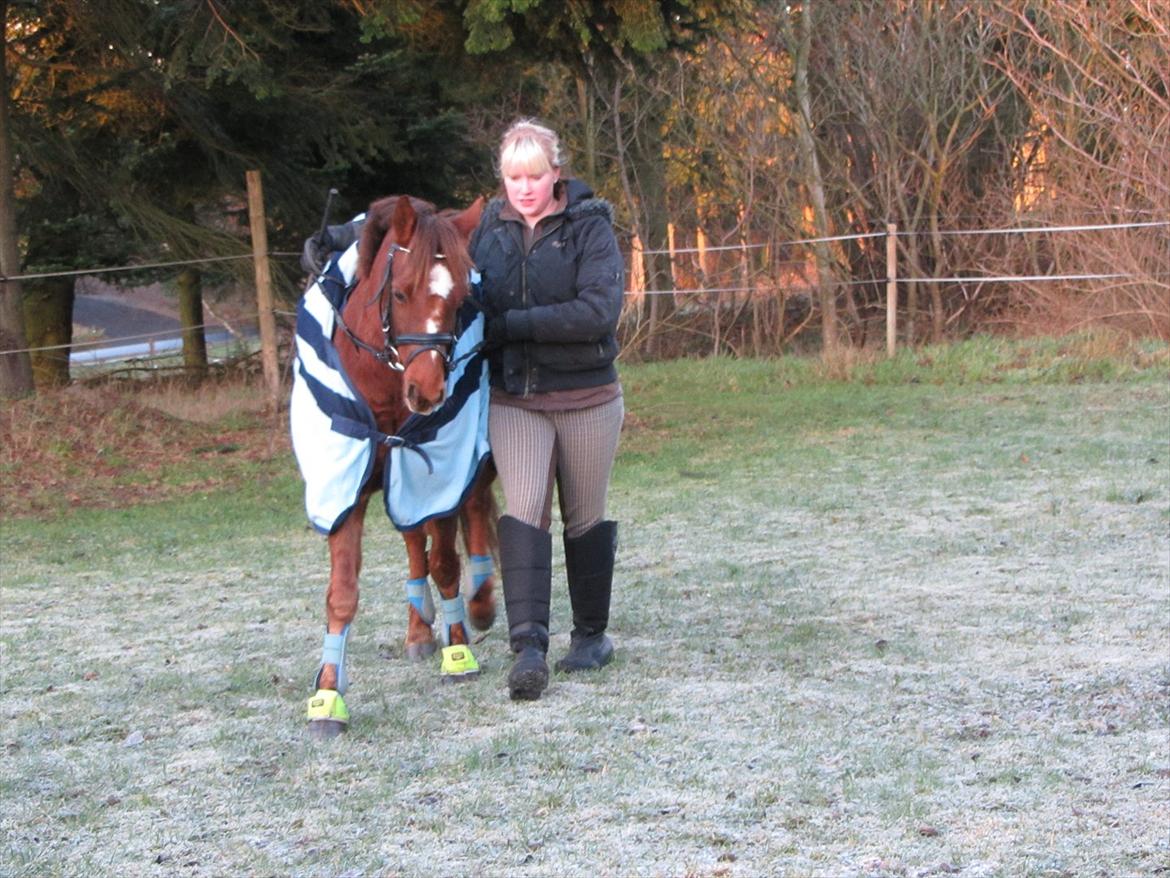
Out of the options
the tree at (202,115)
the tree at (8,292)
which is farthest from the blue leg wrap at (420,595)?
the tree at (8,292)

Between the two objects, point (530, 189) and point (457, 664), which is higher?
point (530, 189)

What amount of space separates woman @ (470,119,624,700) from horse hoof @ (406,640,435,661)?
0.67 meters

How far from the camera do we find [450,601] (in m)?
5.42

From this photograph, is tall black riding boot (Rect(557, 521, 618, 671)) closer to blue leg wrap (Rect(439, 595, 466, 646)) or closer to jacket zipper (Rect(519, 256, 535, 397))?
blue leg wrap (Rect(439, 595, 466, 646))

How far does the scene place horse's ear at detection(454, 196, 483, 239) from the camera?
477 centimetres

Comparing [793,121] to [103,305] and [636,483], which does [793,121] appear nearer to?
[636,483]

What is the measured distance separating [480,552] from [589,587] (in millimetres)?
612

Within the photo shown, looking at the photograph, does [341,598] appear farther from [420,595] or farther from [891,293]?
[891,293]

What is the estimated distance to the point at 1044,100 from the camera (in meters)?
19.2

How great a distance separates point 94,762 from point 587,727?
4.93ft

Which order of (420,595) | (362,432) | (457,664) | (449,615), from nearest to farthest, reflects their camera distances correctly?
1. (362,432)
2. (457,664)
3. (449,615)
4. (420,595)

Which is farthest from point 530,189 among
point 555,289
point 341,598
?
point 341,598

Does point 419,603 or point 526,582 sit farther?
point 419,603

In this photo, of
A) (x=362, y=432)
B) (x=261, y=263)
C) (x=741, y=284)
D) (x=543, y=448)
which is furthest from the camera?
(x=741, y=284)
